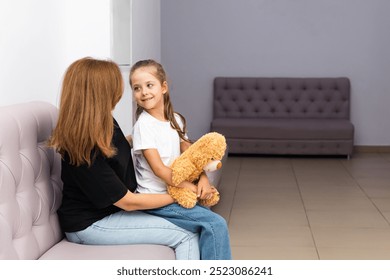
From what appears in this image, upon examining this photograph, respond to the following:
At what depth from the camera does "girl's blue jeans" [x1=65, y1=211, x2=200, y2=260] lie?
2.76m

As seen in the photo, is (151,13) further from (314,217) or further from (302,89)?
(302,89)

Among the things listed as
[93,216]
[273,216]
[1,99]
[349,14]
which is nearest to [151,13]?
[273,216]

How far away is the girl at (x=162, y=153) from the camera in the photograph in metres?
2.84

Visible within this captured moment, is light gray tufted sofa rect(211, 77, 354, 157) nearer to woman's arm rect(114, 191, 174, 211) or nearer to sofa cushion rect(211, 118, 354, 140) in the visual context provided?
sofa cushion rect(211, 118, 354, 140)

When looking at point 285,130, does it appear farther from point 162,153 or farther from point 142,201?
point 142,201

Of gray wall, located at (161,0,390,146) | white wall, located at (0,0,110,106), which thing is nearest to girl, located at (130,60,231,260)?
white wall, located at (0,0,110,106)

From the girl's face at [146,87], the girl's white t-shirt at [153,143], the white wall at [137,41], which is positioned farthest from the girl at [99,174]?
the white wall at [137,41]

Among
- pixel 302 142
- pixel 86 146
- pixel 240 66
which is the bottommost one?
pixel 302 142

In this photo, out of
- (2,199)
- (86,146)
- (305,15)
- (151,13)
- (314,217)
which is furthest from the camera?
(305,15)

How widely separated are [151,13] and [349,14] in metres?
4.18

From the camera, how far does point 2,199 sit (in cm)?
240

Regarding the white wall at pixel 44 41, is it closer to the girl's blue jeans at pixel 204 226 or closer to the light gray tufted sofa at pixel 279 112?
the girl's blue jeans at pixel 204 226

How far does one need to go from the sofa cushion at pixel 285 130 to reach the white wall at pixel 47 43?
4.10 meters

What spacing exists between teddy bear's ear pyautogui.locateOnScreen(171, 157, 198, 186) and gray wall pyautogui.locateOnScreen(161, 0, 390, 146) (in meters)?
6.63
